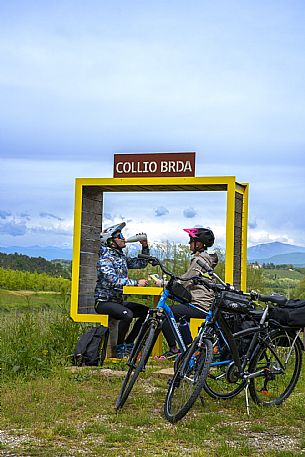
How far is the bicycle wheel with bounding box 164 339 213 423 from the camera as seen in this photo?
6629 mm

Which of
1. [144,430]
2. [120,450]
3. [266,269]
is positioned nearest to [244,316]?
[144,430]

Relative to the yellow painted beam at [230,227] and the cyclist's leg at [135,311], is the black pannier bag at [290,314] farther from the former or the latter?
the cyclist's leg at [135,311]

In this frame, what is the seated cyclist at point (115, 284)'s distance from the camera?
10273mm

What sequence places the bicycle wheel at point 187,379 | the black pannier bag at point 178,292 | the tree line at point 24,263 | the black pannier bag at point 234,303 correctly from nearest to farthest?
the bicycle wheel at point 187,379, the black pannier bag at point 234,303, the black pannier bag at point 178,292, the tree line at point 24,263

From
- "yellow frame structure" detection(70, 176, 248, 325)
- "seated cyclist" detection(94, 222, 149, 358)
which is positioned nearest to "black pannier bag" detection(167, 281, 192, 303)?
"seated cyclist" detection(94, 222, 149, 358)

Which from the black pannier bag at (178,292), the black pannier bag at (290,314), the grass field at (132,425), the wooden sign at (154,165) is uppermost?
the wooden sign at (154,165)

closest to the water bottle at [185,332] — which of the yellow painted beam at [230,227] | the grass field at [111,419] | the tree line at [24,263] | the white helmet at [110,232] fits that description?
the grass field at [111,419]

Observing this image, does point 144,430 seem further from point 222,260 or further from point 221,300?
point 222,260

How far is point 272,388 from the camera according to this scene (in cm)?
762

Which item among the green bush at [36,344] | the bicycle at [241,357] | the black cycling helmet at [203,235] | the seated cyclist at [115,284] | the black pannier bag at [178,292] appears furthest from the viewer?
the seated cyclist at [115,284]

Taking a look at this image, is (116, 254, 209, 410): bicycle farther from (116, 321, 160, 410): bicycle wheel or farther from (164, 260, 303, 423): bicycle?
(164, 260, 303, 423): bicycle

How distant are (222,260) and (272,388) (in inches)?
192

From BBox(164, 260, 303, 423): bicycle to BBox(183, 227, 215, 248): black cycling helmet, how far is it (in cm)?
230

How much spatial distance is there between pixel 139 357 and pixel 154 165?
4.24 metres
